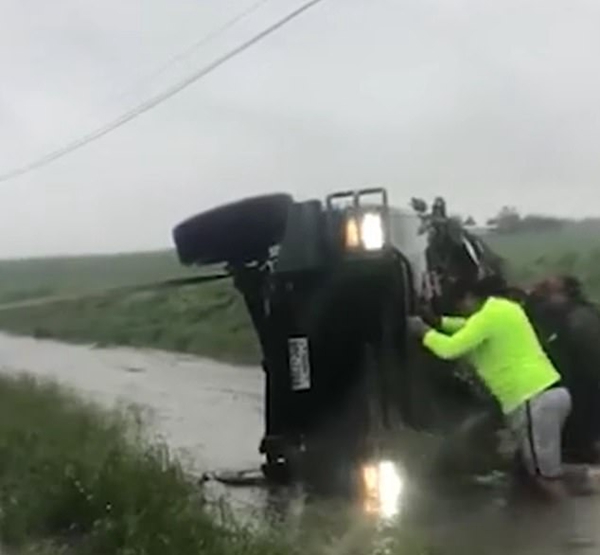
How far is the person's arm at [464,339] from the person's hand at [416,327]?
0.44 meters

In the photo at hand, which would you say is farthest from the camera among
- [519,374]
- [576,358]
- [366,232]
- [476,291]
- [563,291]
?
[563,291]

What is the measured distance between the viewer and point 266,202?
10320 mm

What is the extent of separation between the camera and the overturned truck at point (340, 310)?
1020cm

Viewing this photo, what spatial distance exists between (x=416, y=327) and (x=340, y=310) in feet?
1.73

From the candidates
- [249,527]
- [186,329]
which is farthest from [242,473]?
[186,329]

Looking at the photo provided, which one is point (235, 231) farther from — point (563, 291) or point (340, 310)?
point (563, 291)

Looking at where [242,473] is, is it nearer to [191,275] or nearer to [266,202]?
[191,275]

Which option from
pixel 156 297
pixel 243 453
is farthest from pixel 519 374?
pixel 156 297

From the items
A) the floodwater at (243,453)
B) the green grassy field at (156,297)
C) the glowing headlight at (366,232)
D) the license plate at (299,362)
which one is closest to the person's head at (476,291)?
the glowing headlight at (366,232)

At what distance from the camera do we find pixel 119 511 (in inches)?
350

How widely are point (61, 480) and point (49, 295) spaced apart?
1005 cm

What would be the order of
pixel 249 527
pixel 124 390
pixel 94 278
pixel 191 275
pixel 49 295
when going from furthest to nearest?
pixel 124 390 < pixel 49 295 < pixel 94 278 < pixel 191 275 < pixel 249 527

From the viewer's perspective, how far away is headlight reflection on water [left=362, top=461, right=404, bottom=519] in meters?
9.30

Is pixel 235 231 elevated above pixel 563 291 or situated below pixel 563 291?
above
